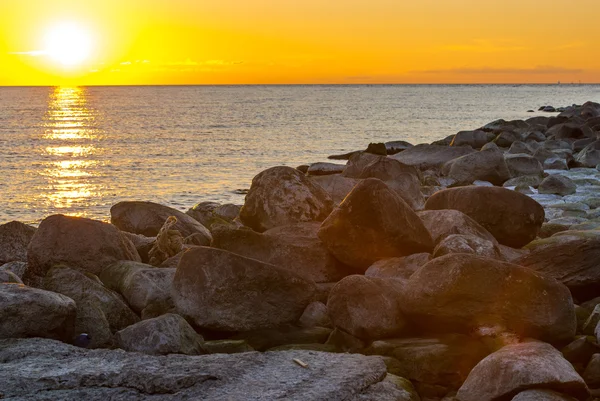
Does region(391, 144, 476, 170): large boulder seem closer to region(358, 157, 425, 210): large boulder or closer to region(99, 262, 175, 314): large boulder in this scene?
region(358, 157, 425, 210): large boulder

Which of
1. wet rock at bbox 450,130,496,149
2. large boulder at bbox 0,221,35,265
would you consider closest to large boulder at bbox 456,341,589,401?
large boulder at bbox 0,221,35,265

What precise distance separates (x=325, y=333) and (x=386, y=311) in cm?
81

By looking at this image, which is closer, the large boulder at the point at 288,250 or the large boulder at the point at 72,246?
the large boulder at the point at 72,246

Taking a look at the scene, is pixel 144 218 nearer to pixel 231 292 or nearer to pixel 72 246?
pixel 72 246

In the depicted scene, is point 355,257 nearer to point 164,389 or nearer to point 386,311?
point 386,311

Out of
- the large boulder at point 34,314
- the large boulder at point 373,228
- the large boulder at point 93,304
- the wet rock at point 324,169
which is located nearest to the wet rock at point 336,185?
the large boulder at point 373,228

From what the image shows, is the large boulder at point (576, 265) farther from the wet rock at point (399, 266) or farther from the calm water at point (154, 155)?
the calm water at point (154, 155)

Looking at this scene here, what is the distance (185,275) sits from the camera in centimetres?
866

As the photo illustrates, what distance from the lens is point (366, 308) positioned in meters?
8.12

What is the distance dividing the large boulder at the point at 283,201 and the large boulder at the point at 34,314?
14.8 ft

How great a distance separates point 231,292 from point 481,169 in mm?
16239

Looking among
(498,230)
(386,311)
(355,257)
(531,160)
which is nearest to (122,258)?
(355,257)

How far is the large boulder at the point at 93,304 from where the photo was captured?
8.12 metres

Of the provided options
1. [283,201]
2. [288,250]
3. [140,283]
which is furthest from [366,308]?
[283,201]
